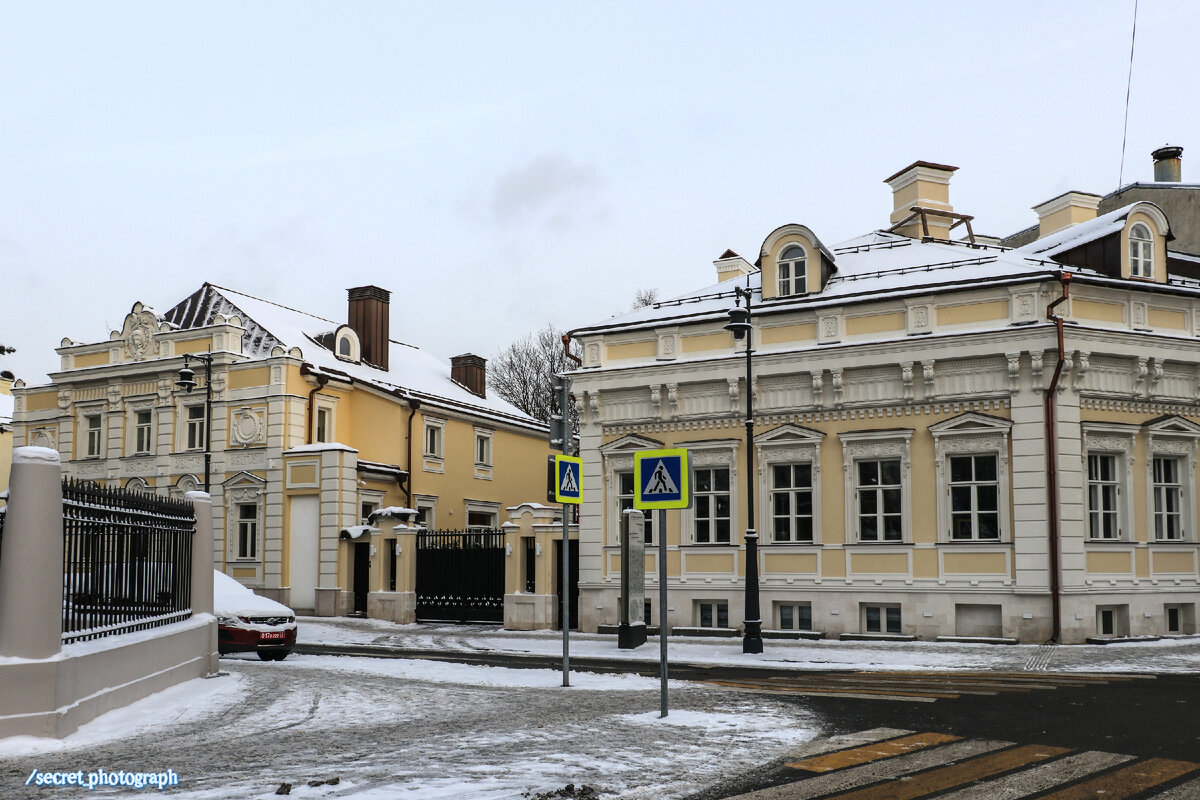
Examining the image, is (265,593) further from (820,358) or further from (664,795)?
(664,795)

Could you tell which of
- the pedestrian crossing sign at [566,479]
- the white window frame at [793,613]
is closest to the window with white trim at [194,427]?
the white window frame at [793,613]

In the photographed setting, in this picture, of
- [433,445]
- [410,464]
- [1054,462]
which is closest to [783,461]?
[1054,462]

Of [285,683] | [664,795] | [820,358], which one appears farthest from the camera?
[820,358]

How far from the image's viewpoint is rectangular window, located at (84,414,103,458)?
41938 millimetres

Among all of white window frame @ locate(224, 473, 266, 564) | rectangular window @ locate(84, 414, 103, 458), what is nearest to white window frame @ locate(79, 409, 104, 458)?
rectangular window @ locate(84, 414, 103, 458)

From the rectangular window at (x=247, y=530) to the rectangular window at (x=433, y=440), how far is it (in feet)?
22.8

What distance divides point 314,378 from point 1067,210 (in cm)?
2393

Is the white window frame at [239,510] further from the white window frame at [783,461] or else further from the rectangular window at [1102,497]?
the rectangular window at [1102,497]

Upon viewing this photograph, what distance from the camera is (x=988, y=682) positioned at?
53.4 feet

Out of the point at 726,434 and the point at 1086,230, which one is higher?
the point at 1086,230

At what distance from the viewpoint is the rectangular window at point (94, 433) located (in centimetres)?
4194

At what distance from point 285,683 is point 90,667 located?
195 inches

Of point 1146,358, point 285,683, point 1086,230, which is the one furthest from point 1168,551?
point 285,683

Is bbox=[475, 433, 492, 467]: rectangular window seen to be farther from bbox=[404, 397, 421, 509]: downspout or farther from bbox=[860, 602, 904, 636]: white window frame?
bbox=[860, 602, 904, 636]: white window frame
